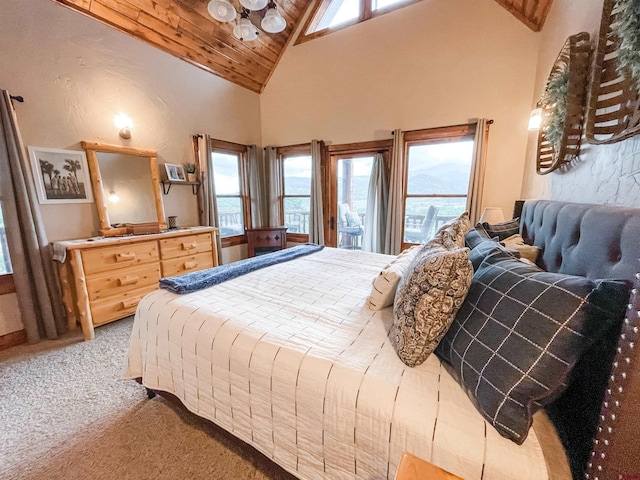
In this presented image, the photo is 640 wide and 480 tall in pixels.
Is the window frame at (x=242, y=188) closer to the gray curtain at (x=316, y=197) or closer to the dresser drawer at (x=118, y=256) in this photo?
the gray curtain at (x=316, y=197)

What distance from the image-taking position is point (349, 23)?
11.7ft

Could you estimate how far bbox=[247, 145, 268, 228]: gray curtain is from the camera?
4328mm

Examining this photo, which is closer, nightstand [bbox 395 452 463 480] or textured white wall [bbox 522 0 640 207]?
nightstand [bbox 395 452 463 480]

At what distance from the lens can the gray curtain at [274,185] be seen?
441 cm

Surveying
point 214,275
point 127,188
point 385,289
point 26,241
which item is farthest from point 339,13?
point 26,241

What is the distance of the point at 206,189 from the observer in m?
3.63

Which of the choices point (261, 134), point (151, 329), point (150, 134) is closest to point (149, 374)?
point (151, 329)

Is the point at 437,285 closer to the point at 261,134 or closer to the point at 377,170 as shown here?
the point at 377,170

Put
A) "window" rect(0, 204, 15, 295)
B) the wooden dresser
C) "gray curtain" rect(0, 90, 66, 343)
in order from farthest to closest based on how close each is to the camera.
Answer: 1. the wooden dresser
2. "window" rect(0, 204, 15, 295)
3. "gray curtain" rect(0, 90, 66, 343)

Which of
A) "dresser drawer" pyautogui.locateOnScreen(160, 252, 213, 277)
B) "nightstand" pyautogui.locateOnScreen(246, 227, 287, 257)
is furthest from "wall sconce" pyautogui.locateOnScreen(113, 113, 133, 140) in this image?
"nightstand" pyautogui.locateOnScreen(246, 227, 287, 257)

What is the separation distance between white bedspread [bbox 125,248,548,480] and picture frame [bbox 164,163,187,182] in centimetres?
219

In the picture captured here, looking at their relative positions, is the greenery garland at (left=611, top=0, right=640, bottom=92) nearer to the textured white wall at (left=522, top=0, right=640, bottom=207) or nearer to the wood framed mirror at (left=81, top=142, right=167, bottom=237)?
the textured white wall at (left=522, top=0, right=640, bottom=207)

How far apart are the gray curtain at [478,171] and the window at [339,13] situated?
193 centimetres

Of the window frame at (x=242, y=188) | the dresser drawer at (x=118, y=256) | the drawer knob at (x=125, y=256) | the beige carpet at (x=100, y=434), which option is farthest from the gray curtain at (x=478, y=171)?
the drawer knob at (x=125, y=256)
